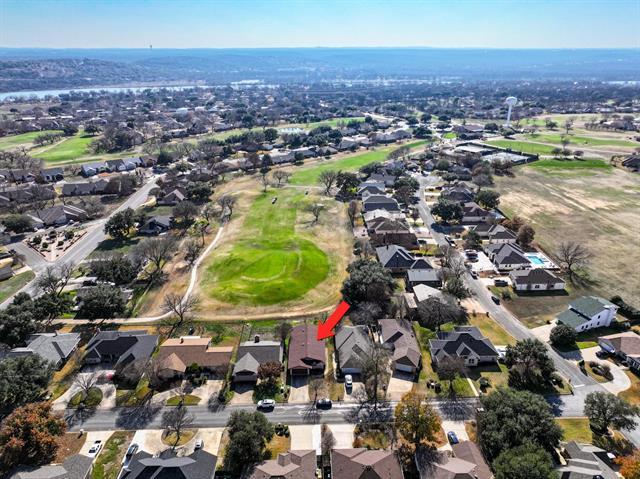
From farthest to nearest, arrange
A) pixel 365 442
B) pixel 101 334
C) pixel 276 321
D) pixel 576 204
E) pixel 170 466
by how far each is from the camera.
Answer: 1. pixel 576 204
2. pixel 276 321
3. pixel 101 334
4. pixel 365 442
5. pixel 170 466

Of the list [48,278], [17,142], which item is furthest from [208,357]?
[17,142]

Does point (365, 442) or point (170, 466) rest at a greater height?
point (170, 466)

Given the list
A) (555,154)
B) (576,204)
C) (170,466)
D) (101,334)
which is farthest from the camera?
(555,154)

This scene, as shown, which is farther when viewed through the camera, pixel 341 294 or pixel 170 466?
pixel 341 294

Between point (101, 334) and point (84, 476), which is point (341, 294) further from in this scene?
point (84, 476)

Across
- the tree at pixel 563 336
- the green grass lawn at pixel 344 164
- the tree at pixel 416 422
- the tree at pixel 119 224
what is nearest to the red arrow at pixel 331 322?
the tree at pixel 416 422

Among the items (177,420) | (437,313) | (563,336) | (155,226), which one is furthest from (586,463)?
(155,226)

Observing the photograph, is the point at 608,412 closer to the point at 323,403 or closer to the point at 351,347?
the point at 351,347

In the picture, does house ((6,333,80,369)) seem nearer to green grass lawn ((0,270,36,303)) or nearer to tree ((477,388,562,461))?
green grass lawn ((0,270,36,303))
